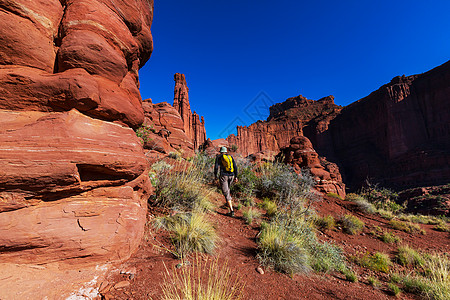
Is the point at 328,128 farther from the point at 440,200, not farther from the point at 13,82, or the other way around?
the point at 13,82

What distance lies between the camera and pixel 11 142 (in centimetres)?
202

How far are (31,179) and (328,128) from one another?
235ft

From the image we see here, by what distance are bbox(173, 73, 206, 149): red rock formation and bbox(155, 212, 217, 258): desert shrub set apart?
212 ft

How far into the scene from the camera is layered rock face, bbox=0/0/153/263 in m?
1.97

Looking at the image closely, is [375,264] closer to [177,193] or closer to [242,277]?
[242,277]

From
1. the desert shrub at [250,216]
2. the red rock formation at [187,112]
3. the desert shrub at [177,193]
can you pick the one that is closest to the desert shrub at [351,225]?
the desert shrub at [250,216]

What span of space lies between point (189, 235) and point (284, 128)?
71.3 meters

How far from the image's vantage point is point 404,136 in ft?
143

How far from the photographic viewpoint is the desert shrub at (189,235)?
2.59 meters

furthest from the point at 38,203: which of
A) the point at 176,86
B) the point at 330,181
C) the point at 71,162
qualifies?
the point at 176,86

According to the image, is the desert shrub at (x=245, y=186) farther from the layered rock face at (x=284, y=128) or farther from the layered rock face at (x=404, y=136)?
the layered rock face at (x=284, y=128)

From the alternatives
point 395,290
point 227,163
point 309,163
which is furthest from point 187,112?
point 395,290

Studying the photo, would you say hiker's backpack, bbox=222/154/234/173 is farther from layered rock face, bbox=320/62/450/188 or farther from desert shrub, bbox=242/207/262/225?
layered rock face, bbox=320/62/450/188

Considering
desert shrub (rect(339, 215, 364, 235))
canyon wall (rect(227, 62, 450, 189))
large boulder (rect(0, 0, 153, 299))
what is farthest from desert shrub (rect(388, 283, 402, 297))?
canyon wall (rect(227, 62, 450, 189))
